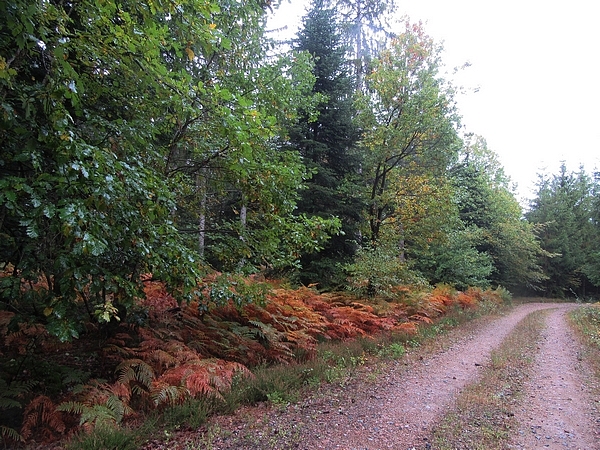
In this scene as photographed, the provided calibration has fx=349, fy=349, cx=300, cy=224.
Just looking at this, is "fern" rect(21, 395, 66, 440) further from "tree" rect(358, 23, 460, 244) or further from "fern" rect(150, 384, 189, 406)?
"tree" rect(358, 23, 460, 244)

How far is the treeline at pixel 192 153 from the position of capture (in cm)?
317

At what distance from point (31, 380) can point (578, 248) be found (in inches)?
1651

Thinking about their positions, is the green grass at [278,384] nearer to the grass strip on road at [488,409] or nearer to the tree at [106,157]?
the tree at [106,157]

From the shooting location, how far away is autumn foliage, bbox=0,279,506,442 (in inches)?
152

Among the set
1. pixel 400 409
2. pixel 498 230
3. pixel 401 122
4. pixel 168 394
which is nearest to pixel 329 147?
pixel 401 122

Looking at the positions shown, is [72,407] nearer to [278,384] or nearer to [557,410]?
[278,384]

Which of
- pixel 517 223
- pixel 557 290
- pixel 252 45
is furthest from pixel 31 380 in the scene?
pixel 557 290

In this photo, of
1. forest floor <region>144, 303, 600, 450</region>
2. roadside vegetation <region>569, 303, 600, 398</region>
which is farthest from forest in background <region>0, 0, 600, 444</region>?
roadside vegetation <region>569, 303, 600, 398</region>

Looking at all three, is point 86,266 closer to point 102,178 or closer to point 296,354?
point 102,178

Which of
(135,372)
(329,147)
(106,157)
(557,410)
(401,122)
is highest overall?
(401,122)

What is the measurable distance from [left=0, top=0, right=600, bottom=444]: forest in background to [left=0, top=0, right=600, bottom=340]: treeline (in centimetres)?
3

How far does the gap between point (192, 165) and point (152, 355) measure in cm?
307

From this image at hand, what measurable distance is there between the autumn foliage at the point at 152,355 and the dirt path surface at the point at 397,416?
0.88 metres

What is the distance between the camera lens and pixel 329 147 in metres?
13.1
